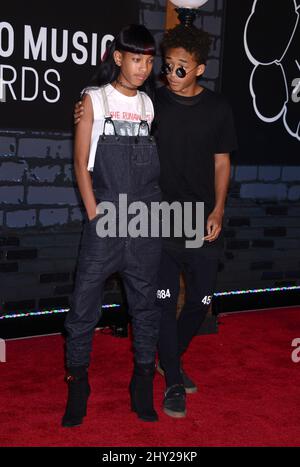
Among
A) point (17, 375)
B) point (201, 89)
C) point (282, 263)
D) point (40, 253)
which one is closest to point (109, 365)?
point (17, 375)

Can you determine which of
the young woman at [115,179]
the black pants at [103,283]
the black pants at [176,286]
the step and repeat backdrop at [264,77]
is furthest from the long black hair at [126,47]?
the step and repeat backdrop at [264,77]

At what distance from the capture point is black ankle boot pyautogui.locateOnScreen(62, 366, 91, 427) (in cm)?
309

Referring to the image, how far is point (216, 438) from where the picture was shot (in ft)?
10.2

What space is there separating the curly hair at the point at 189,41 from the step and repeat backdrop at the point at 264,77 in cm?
191

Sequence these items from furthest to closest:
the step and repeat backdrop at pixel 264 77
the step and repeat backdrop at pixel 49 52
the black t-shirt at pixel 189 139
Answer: the step and repeat backdrop at pixel 264 77 < the step and repeat backdrop at pixel 49 52 < the black t-shirt at pixel 189 139

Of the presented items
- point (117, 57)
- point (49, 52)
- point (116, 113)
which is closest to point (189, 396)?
point (116, 113)

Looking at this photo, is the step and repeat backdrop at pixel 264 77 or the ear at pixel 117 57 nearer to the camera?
the ear at pixel 117 57

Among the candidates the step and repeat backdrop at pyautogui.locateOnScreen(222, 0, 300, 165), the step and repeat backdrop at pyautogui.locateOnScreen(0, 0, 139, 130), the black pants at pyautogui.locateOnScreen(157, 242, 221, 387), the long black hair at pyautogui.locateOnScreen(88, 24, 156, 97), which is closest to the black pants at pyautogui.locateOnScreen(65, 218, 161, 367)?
the black pants at pyautogui.locateOnScreen(157, 242, 221, 387)

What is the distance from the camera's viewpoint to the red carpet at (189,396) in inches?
122

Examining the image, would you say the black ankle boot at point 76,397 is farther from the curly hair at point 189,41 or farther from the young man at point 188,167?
the curly hair at point 189,41

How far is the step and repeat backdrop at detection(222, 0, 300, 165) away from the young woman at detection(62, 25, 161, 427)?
7.00 feet

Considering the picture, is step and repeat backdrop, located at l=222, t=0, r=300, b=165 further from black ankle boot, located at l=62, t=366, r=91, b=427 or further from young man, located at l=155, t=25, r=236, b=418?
black ankle boot, located at l=62, t=366, r=91, b=427

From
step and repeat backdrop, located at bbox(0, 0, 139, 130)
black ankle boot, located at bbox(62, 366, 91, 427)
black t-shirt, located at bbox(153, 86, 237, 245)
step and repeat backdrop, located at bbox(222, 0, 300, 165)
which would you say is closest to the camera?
black ankle boot, located at bbox(62, 366, 91, 427)
